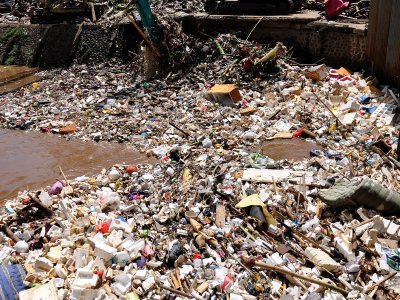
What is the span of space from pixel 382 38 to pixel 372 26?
34 centimetres

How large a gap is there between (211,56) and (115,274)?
19.2ft

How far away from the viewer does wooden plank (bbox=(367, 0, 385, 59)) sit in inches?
274

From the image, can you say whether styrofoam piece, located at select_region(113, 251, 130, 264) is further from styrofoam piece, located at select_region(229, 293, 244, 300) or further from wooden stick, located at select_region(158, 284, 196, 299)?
styrofoam piece, located at select_region(229, 293, 244, 300)

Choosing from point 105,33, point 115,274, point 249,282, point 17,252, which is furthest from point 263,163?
point 105,33

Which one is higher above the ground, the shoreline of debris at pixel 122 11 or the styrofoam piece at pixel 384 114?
the shoreline of debris at pixel 122 11

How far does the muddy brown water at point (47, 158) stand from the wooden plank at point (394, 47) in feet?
13.1

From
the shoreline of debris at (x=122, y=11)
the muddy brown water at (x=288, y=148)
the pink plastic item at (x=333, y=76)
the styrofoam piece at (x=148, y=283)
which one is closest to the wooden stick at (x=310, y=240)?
the styrofoam piece at (x=148, y=283)

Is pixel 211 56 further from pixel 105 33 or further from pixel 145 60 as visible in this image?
pixel 105 33

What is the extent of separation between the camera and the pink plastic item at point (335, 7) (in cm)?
825

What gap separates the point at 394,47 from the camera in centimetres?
661

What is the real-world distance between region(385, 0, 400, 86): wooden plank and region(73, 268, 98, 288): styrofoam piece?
5419mm

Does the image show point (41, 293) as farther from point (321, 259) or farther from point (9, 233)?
point (321, 259)

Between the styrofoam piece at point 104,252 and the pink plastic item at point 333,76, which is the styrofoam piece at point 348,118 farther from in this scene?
the styrofoam piece at point 104,252

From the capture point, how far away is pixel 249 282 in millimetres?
3316
